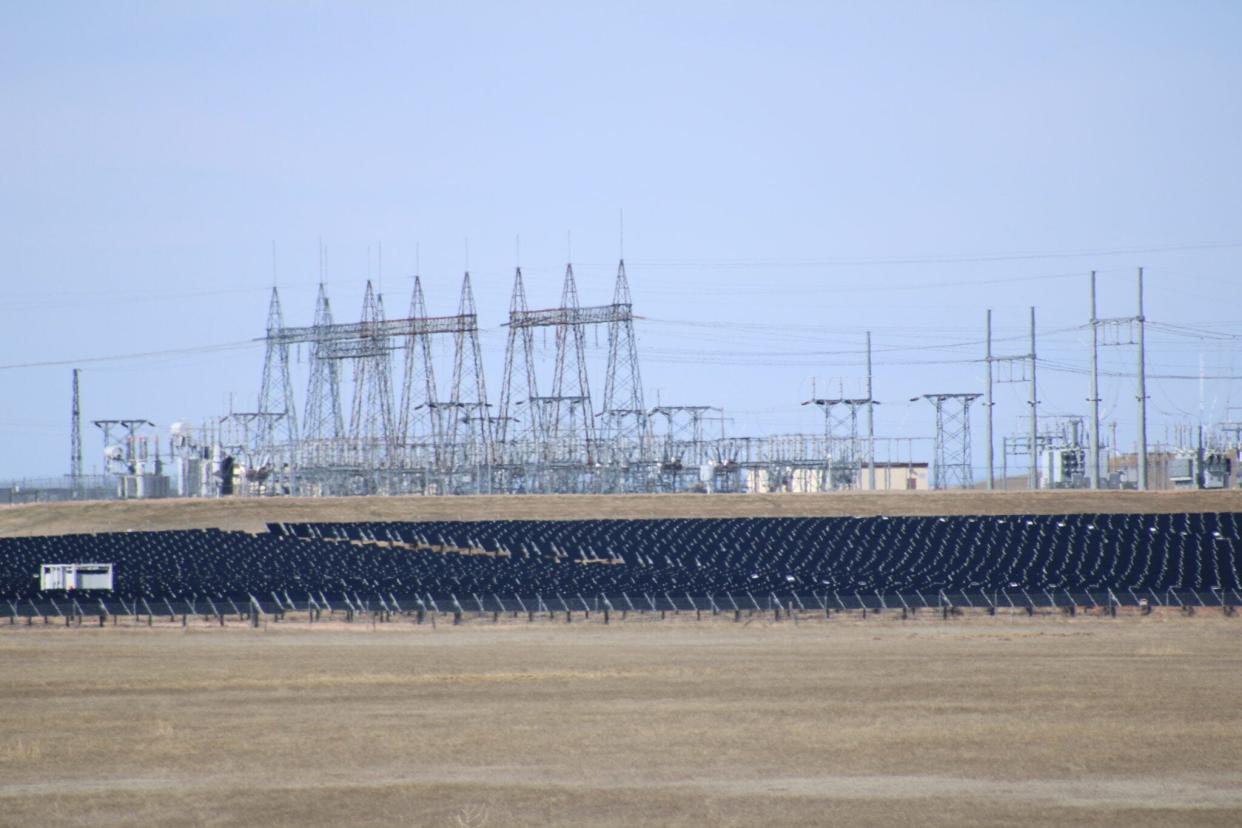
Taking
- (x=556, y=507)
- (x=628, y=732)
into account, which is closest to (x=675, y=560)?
(x=556, y=507)

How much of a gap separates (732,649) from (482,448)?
203 feet

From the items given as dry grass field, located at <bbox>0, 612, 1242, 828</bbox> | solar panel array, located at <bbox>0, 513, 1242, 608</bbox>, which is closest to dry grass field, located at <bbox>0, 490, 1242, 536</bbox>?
solar panel array, located at <bbox>0, 513, 1242, 608</bbox>

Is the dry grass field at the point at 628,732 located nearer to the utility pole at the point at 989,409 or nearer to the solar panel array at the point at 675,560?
→ the solar panel array at the point at 675,560

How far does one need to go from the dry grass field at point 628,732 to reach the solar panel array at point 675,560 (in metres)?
5.93

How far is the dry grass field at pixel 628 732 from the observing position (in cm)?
1476

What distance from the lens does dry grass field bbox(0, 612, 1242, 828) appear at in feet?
48.4

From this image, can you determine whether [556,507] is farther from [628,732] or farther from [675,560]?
[628,732]

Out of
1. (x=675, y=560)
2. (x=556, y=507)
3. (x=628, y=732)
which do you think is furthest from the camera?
(x=556, y=507)

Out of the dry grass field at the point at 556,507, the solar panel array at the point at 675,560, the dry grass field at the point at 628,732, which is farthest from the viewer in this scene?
the dry grass field at the point at 556,507

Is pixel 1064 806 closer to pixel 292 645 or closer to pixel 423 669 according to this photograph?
pixel 423 669

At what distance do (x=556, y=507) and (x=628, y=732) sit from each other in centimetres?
5204

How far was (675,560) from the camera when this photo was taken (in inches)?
1849

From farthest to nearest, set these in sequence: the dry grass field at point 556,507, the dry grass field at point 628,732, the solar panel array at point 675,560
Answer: the dry grass field at point 556,507 < the solar panel array at point 675,560 < the dry grass field at point 628,732

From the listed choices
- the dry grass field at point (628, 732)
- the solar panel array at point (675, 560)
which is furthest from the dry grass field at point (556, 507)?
the dry grass field at point (628, 732)
